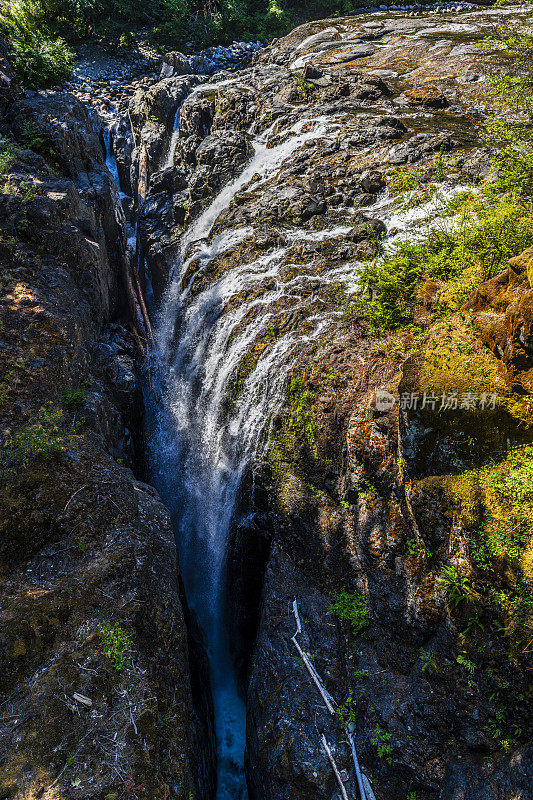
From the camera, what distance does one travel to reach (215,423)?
33.3 feet

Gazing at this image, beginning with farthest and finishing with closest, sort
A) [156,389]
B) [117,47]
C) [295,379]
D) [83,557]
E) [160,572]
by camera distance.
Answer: [117,47]
[156,389]
[295,379]
[160,572]
[83,557]

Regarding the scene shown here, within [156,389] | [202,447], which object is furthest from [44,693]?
[156,389]

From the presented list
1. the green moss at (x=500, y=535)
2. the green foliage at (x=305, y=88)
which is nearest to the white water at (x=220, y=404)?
the green moss at (x=500, y=535)

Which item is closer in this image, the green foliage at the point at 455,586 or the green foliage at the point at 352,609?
the green foliage at the point at 455,586

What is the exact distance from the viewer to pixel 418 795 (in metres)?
5.07

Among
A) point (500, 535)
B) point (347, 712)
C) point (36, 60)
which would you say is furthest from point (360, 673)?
point (36, 60)

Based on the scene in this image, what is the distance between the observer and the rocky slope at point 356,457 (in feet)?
16.5

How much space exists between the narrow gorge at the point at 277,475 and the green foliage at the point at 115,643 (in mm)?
38

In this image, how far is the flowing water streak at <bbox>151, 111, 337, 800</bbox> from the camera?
9.02m

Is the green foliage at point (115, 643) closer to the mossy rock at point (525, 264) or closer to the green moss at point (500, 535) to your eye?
the green moss at point (500, 535)

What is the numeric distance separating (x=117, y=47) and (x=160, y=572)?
110 ft

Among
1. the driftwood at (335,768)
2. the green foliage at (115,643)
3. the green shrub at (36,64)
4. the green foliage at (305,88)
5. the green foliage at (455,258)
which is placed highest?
the green foliage at (305,88)

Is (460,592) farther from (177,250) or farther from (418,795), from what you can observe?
(177,250)

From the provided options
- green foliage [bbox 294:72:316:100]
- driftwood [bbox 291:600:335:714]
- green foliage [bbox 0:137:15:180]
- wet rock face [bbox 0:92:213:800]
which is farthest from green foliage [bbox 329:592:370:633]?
green foliage [bbox 294:72:316:100]
